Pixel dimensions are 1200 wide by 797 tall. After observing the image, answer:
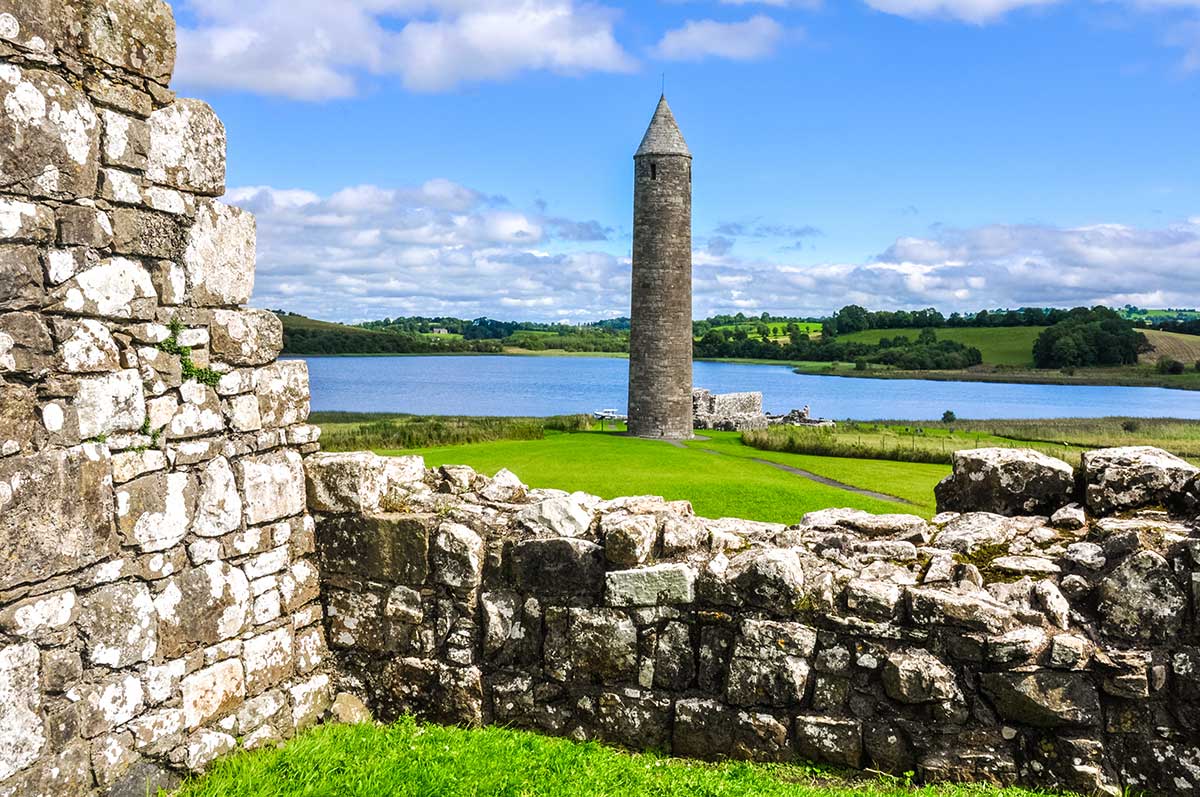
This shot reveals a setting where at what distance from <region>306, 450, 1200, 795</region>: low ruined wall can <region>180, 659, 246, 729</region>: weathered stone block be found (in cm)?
73

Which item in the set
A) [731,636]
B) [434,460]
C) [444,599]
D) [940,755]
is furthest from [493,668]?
[434,460]

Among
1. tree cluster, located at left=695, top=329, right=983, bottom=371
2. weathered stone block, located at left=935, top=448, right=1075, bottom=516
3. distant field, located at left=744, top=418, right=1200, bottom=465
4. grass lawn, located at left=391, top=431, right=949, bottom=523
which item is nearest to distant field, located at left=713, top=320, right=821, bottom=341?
tree cluster, located at left=695, top=329, right=983, bottom=371

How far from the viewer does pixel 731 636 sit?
4305 millimetres

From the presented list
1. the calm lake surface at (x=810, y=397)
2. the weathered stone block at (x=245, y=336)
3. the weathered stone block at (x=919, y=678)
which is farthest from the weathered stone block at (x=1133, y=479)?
the calm lake surface at (x=810, y=397)

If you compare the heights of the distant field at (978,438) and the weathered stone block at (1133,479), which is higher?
the weathered stone block at (1133,479)

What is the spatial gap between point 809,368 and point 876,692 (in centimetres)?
11909

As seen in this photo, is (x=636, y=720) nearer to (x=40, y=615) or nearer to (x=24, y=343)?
(x=40, y=615)

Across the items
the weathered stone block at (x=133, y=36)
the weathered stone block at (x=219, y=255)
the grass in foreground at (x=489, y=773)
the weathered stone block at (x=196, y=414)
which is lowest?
the grass in foreground at (x=489, y=773)

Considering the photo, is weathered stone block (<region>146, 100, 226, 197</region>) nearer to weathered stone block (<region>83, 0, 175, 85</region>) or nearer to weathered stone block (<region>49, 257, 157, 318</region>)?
weathered stone block (<region>83, 0, 175, 85</region>)

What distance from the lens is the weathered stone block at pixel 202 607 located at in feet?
12.6

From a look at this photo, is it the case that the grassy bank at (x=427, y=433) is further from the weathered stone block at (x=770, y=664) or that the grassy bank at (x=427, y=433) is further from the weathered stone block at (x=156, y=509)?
the weathered stone block at (x=770, y=664)

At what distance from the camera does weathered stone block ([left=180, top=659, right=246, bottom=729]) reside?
12.9 ft

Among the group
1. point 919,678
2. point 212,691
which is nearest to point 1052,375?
point 919,678

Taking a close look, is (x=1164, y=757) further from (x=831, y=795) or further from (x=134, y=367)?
(x=134, y=367)
